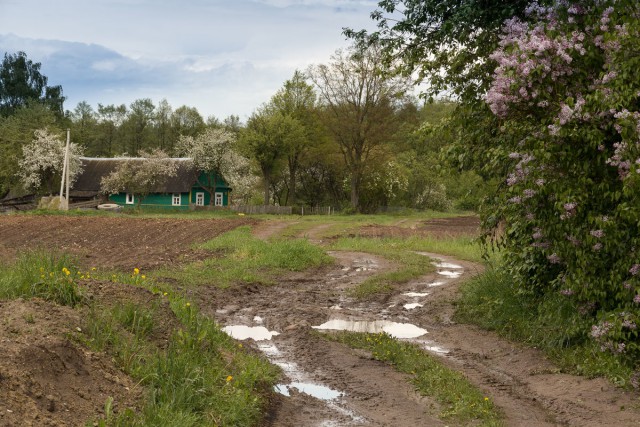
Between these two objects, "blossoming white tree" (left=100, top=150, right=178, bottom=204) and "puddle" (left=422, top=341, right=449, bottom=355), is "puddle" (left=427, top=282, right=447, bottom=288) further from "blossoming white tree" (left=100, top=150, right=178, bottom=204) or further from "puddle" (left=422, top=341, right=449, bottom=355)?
"blossoming white tree" (left=100, top=150, right=178, bottom=204)

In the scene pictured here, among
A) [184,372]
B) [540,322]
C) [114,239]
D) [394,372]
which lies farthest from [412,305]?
[114,239]

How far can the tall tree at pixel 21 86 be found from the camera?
301ft

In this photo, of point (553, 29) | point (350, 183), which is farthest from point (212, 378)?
point (350, 183)

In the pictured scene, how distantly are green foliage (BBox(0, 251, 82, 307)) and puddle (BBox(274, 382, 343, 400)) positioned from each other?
278cm

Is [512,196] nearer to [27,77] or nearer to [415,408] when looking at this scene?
[415,408]

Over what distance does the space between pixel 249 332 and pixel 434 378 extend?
405cm

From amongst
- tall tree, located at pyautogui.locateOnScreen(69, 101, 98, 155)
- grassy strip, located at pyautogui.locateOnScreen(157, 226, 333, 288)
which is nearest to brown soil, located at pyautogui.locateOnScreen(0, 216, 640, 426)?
grassy strip, located at pyautogui.locateOnScreen(157, 226, 333, 288)

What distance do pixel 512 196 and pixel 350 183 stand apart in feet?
185

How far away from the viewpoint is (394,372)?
29.9ft

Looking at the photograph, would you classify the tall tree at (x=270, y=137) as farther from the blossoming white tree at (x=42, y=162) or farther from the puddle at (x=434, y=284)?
the puddle at (x=434, y=284)

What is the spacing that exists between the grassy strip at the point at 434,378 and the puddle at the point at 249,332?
104 cm

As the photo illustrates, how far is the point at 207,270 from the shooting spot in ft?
57.5

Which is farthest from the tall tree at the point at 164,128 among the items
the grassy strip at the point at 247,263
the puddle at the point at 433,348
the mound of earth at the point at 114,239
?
the puddle at the point at 433,348

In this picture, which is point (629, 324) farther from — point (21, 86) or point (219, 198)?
point (21, 86)
